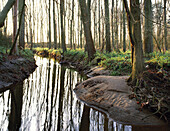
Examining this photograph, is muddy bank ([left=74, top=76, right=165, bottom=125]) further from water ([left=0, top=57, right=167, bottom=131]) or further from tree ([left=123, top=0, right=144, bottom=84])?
tree ([left=123, top=0, right=144, bottom=84])

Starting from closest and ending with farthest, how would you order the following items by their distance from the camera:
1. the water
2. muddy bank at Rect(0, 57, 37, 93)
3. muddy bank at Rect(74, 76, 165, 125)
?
the water → muddy bank at Rect(74, 76, 165, 125) → muddy bank at Rect(0, 57, 37, 93)

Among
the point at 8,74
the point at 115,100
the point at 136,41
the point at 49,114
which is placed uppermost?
the point at 136,41

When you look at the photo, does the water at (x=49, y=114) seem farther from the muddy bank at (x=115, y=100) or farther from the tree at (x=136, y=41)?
the tree at (x=136, y=41)

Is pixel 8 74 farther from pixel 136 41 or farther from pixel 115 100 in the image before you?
pixel 136 41

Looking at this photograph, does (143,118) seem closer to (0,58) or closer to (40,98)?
(40,98)

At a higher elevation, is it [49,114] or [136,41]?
[136,41]

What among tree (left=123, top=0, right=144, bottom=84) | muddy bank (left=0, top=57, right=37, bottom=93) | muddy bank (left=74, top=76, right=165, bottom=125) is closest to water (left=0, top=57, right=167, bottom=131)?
muddy bank (left=74, top=76, right=165, bottom=125)

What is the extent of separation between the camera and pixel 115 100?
15.2 ft

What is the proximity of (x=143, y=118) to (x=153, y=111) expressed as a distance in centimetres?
50

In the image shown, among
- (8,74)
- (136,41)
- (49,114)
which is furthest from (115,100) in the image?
(8,74)

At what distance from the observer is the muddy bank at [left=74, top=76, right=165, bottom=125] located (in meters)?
3.74

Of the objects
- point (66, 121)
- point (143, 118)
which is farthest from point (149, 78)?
point (66, 121)

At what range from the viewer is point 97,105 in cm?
480

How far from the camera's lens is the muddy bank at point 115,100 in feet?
12.3
